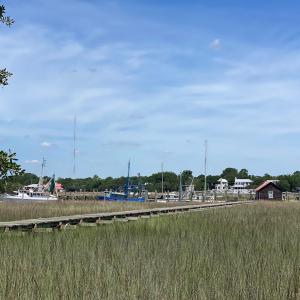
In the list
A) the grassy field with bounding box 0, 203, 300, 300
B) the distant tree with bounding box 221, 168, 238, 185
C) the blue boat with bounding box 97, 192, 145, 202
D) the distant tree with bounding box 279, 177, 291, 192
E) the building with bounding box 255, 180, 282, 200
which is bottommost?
the grassy field with bounding box 0, 203, 300, 300

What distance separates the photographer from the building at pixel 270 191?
224ft

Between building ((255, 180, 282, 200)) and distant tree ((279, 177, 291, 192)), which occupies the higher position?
distant tree ((279, 177, 291, 192))

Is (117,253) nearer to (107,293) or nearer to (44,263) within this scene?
(44,263)

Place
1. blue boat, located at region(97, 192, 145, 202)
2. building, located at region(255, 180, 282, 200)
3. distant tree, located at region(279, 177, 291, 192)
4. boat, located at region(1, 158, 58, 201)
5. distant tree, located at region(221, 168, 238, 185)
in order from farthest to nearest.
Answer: distant tree, located at region(221, 168, 238, 185)
distant tree, located at region(279, 177, 291, 192)
building, located at region(255, 180, 282, 200)
blue boat, located at region(97, 192, 145, 202)
boat, located at region(1, 158, 58, 201)

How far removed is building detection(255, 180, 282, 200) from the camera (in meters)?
68.3

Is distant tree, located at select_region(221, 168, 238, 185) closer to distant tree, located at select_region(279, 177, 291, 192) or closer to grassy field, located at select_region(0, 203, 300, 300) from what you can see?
distant tree, located at select_region(279, 177, 291, 192)

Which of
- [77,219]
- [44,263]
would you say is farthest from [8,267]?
[77,219]

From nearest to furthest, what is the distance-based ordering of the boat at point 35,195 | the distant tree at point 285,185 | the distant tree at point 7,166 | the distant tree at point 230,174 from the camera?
the distant tree at point 7,166 → the boat at point 35,195 → the distant tree at point 285,185 → the distant tree at point 230,174

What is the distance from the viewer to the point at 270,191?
68.9 meters

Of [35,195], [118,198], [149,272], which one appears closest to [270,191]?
[118,198]

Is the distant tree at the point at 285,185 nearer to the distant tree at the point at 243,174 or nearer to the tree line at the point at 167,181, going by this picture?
the tree line at the point at 167,181

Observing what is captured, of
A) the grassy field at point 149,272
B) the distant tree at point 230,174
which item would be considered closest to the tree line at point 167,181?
the distant tree at point 230,174

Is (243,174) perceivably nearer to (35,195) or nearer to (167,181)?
(167,181)

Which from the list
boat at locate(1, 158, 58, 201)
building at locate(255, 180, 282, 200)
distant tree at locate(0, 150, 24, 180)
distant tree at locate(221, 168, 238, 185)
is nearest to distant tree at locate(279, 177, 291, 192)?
distant tree at locate(221, 168, 238, 185)
